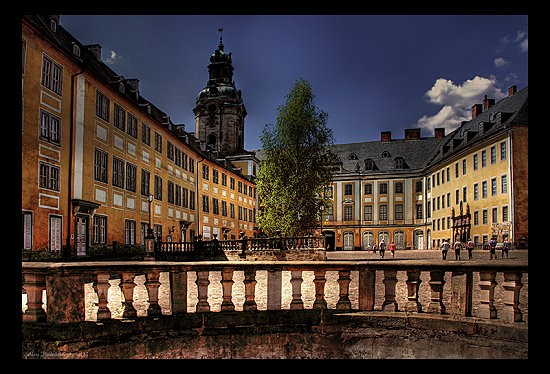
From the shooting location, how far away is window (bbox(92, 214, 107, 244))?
64.2 ft

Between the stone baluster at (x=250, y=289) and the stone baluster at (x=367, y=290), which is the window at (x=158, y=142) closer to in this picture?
the stone baluster at (x=250, y=289)

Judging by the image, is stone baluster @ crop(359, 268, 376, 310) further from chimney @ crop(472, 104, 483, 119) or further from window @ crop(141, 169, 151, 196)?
chimney @ crop(472, 104, 483, 119)

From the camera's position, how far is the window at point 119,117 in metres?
21.6

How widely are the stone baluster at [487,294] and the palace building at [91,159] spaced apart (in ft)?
27.6

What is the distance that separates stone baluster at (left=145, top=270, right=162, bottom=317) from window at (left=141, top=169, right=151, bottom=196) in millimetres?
19543

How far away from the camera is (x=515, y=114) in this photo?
32406 millimetres

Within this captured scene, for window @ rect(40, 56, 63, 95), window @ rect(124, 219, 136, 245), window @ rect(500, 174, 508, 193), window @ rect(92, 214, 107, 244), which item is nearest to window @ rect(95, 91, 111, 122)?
window @ rect(40, 56, 63, 95)

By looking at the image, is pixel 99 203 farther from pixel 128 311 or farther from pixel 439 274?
pixel 439 274

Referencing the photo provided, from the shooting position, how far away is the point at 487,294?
5.23 metres
